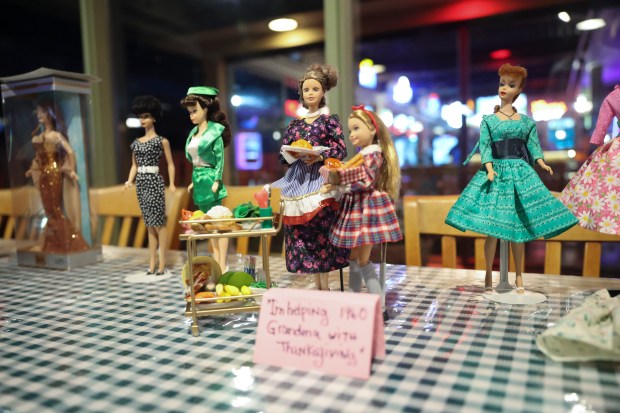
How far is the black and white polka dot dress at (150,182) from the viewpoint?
1935 millimetres

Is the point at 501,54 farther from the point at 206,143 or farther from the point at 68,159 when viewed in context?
the point at 68,159

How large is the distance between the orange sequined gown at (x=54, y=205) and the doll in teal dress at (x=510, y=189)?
1527mm

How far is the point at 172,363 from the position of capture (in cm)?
110

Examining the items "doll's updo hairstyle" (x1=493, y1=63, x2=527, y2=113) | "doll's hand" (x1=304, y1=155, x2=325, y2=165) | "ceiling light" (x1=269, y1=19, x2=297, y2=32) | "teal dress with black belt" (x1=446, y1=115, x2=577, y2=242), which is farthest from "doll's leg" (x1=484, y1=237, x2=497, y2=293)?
"ceiling light" (x1=269, y1=19, x2=297, y2=32)

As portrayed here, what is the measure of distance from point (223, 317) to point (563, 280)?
42.3 inches

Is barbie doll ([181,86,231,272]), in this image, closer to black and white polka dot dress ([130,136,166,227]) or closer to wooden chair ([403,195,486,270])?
black and white polka dot dress ([130,136,166,227])

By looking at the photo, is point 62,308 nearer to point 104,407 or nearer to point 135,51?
point 104,407

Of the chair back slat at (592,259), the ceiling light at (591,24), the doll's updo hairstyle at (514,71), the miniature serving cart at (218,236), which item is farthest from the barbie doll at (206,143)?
the ceiling light at (591,24)

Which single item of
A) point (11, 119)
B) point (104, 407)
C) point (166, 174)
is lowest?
point (104, 407)

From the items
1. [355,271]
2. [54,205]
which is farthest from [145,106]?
[355,271]

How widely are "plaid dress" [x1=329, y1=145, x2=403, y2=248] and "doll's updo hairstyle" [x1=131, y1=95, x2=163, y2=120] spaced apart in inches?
38.3

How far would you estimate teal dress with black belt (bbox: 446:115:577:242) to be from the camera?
1446 mm

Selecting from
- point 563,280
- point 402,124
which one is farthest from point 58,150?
point 402,124

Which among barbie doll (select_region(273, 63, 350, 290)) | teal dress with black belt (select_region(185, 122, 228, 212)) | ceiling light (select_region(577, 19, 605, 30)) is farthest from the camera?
ceiling light (select_region(577, 19, 605, 30))
